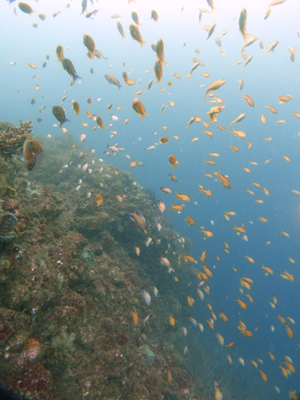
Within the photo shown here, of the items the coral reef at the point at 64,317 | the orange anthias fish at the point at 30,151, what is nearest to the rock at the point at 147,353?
the coral reef at the point at 64,317

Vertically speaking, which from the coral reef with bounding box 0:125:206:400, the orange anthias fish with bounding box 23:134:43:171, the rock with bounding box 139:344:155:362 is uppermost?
the orange anthias fish with bounding box 23:134:43:171

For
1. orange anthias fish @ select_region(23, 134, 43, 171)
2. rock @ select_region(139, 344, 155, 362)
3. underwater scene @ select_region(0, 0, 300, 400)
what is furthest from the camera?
rock @ select_region(139, 344, 155, 362)

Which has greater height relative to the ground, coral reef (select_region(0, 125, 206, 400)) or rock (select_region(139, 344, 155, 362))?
coral reef (select_region(0, 125, 206, 400))

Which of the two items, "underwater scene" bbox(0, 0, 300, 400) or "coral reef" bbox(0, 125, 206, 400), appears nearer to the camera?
"coral reef" bbox(0, 125, 206, 400)

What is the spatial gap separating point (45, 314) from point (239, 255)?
187 feet

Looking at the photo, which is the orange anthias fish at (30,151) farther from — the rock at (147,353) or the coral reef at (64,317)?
the rock at (147,353)

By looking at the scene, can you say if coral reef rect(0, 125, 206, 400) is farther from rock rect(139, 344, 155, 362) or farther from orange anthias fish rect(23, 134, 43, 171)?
orange anthias fish rect(23, 134, 43, 171)

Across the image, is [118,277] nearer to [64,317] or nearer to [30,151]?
[64,317]

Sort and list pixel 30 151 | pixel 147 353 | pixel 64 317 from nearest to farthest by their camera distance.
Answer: pixel 30 151
pixel 64 317
pixel 147 353

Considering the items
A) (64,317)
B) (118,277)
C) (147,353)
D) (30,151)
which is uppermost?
(30,151)

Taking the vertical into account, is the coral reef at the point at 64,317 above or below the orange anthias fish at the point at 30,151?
below

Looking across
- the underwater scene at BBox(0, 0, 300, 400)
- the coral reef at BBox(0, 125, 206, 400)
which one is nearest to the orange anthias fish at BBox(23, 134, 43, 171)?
the underwater scene at BBox(0, 0, 300, 400)

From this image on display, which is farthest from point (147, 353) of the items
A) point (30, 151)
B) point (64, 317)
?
point (30, 151)

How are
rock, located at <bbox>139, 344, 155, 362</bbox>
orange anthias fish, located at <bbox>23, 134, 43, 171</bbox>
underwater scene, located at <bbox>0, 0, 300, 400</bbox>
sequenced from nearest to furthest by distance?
orange anthias fish, located at <bbox>23, 134, 43, 171</bbox> < underwater scene, located at <bbox>0, 0, 300, 400</bbox> < rock, located at <bbox>139, 344, 155, 362</bbox>
